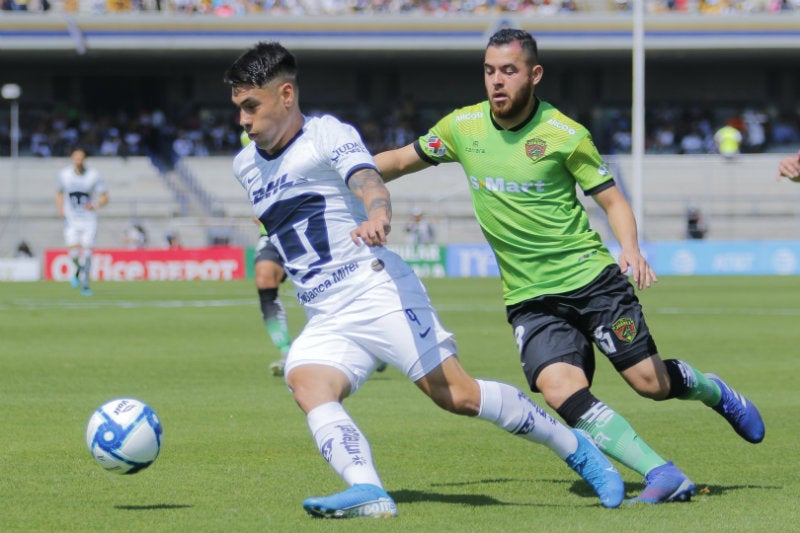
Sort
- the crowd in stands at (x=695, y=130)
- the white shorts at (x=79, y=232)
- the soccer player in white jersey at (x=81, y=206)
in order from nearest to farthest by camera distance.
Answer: the soccer player in white jersey at (x=81, y=206)
the white shorts at (x=79, y=232)
the crowd in stands at (x=695, y=130)

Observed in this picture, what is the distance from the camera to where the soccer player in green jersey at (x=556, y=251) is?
6.43 metres

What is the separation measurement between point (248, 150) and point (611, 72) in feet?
164

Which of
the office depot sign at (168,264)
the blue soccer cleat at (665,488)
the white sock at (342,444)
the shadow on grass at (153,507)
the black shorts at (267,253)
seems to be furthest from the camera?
the office depot sign at (168,264)

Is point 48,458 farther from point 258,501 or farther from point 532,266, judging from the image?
point 532,266

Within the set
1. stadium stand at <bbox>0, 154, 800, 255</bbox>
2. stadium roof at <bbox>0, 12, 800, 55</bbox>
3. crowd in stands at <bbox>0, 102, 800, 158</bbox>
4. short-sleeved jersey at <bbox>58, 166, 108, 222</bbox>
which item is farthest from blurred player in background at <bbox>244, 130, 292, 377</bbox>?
stadium roof at <bbox>0, 12, 800, 55</bbox>

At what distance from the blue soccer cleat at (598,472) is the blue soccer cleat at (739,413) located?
124cm

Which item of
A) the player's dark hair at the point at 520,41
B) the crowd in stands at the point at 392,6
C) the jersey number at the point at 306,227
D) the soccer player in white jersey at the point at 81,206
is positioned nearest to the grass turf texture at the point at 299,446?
the jersey number at the point at 306,227

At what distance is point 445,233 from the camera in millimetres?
42156

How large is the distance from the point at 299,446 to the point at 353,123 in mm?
43522

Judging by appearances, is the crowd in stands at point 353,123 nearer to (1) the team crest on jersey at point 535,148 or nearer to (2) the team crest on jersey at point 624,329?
(1) the team crest on jersey at point 535,148

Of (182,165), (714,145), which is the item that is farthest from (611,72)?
(182,165)

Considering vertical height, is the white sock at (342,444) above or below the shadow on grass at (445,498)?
above

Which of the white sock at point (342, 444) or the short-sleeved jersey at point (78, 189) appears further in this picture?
the short-sleeved jersey at point (78, 189)

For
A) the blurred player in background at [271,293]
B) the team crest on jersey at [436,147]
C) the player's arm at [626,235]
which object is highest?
the team crest on jersey at [436,147]
